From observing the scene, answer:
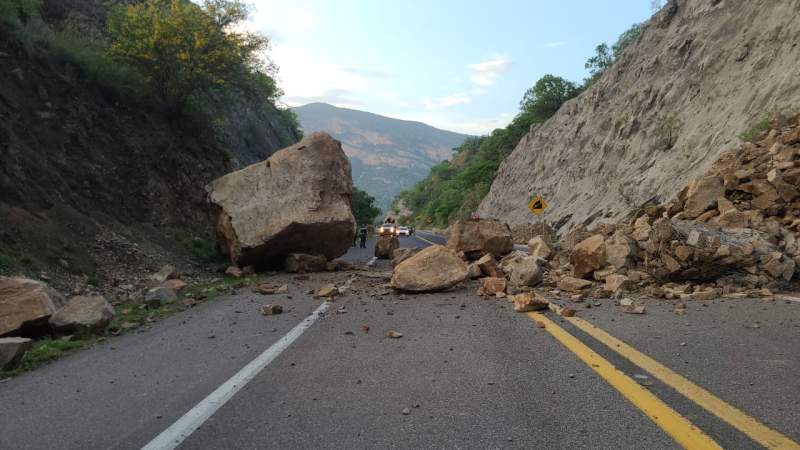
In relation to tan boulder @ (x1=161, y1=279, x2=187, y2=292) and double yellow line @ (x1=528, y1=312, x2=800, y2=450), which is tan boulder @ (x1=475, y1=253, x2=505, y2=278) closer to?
double yellow line @ (x1=528, y1=312, x2=800, y2=450)

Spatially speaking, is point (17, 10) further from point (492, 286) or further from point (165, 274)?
point (492, 286)

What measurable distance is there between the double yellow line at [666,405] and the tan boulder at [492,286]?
11.5 feet

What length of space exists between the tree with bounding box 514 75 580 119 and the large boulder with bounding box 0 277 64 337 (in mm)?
51050

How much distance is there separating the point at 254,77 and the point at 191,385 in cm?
1695

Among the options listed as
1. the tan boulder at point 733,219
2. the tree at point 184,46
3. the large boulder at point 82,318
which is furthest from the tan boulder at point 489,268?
the tree at point 184,46

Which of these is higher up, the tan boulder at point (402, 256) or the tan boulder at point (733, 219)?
the tan boulder at point (733, 219)

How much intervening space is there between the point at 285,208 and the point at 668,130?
17.5 m

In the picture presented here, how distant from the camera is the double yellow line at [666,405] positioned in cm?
253

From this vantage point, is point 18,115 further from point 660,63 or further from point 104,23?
point 660,63

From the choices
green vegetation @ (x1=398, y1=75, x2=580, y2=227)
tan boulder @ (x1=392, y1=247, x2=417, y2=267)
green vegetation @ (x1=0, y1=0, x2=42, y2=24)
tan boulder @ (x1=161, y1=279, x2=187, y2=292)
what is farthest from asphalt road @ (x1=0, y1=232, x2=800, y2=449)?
green vegetation @ (x1=398, y1=75, x2=580, y2=227)

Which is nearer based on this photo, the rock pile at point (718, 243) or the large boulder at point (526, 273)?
the rock pile at point (718, 243)

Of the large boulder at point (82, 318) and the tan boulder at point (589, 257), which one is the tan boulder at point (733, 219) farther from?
the large boulder at point (82, 318)

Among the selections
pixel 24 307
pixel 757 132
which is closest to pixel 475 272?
pixel 24 307

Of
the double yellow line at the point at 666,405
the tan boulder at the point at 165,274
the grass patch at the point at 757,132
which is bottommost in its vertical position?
the tan boulder at the point at 165,274
